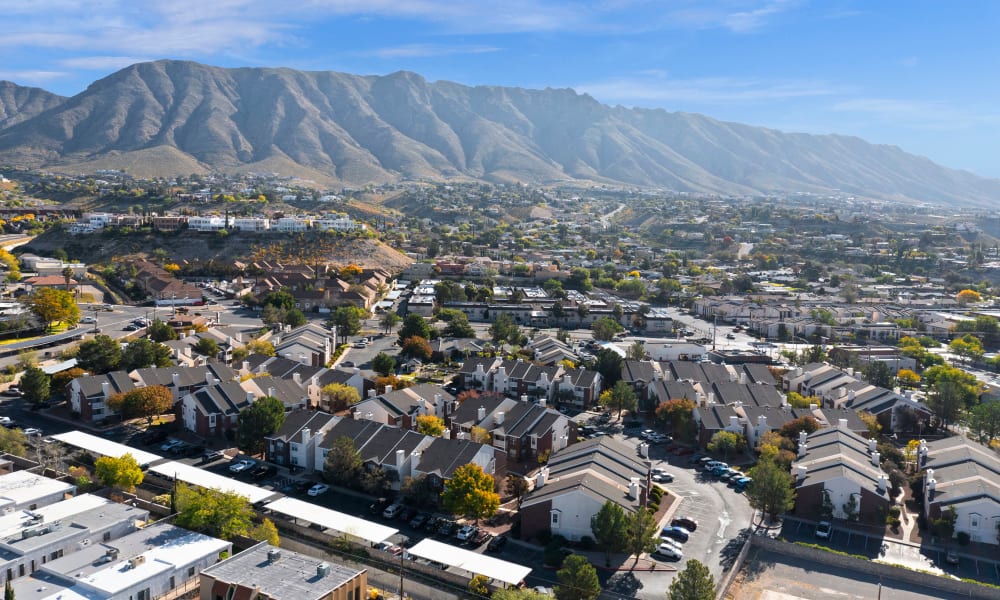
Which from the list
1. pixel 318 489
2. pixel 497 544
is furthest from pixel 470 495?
pixel 318 489

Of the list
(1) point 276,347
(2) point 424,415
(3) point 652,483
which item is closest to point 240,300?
(1) point 276,347

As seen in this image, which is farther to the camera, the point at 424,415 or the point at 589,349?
the point at 589,349

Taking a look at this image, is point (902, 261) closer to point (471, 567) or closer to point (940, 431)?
point (940, 431)

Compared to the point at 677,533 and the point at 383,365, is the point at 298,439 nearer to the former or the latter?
the point at 383,365

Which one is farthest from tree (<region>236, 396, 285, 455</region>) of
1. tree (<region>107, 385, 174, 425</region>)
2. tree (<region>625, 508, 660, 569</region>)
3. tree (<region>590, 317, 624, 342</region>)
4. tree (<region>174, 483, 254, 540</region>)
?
tree (<region>590, 317, 624, 342</region>)

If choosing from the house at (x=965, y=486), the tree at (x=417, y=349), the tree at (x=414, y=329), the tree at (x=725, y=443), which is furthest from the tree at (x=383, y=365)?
the house at (x=965, y=486)
